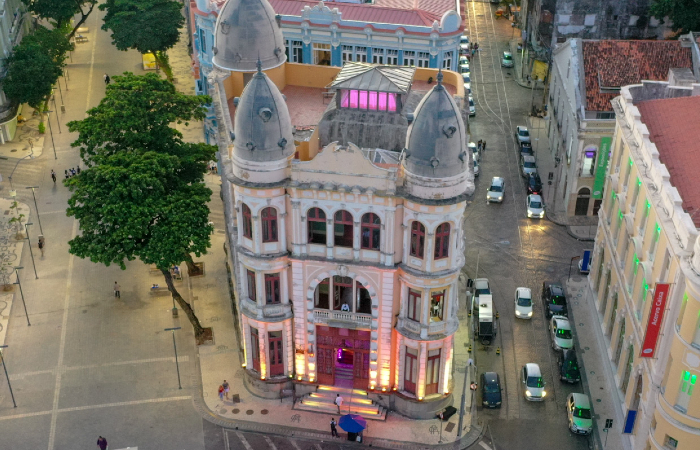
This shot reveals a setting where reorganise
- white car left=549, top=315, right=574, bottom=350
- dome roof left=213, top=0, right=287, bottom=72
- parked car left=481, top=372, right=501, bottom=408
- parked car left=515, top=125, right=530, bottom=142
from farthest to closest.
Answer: parked car left=515, top=125, right=530, bottom=142
white car left=549, top=315, right=574, bottom=350
dome roof left=213, top=0, right=287, bottom=72
parked car left=481, top=372, right=501, bottom=408

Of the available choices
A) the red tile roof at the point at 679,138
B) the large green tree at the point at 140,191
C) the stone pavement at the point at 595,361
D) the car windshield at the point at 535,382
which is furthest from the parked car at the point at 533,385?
the large green tree at the point at 140,191

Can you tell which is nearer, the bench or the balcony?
the balcony

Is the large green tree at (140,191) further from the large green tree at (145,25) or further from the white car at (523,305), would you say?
the large green tree at (145,25)

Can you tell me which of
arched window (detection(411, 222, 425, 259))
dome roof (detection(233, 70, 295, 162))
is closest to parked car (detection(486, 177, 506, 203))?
arched window (detection(411, 222, 425, 259))

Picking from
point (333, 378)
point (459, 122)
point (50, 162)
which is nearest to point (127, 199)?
point (333, 378)

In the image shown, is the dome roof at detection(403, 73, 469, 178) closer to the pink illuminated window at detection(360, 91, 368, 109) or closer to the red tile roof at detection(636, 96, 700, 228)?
the pink illuminated window at detection(360, 91, 368, 109)

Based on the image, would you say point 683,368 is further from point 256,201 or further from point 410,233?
point 256,201

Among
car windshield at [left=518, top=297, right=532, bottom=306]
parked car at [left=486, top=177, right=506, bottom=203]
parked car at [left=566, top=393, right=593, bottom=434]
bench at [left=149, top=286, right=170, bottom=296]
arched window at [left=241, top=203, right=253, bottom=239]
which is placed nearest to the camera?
arched window at [left=241, top=203, right=253, bottom=239]
